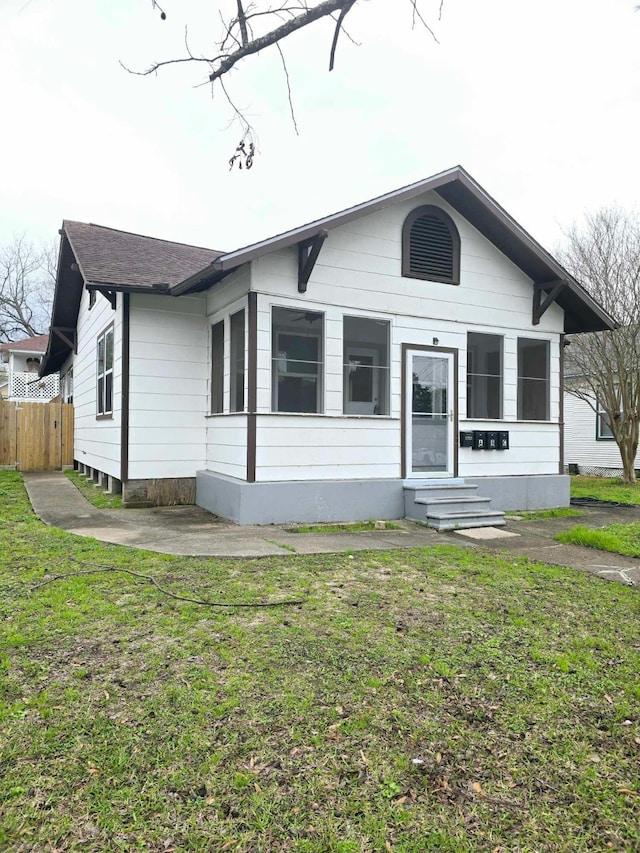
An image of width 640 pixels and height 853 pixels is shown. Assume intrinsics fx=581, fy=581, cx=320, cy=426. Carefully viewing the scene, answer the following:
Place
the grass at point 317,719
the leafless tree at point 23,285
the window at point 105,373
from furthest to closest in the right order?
the leafless tree at point 23,285, the window at point 105,373, the grass at point 317,719

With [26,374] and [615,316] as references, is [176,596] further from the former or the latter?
[26,374]

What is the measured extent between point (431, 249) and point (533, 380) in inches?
109

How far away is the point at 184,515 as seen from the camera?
26.1ft

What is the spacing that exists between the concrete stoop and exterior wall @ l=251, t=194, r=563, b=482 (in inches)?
18.0

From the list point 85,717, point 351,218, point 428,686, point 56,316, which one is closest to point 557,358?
point 351,218

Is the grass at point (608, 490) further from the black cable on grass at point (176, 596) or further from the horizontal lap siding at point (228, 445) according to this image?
the black cable on grass at point (176, 596)

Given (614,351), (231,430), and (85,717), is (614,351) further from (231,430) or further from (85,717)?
(85,717)

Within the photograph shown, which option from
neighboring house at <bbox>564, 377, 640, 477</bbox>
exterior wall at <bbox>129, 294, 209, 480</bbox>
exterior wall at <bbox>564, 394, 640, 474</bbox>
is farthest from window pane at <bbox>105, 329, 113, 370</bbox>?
exterior wall at <bbox>564, 394, 640, 474</bbox>

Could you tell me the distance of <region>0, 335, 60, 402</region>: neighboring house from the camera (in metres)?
26.4

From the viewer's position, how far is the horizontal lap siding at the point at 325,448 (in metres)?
7.45

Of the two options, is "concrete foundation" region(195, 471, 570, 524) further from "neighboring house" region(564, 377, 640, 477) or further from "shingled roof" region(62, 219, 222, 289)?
"neighboring house" region(564, 377, 640, 477)

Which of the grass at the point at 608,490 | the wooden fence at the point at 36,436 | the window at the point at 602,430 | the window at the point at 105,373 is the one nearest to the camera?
the window at the point at 105,373

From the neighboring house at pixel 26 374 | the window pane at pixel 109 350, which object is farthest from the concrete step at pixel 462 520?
the neighboring house at pixel 26 374

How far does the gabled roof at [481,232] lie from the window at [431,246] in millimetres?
338
